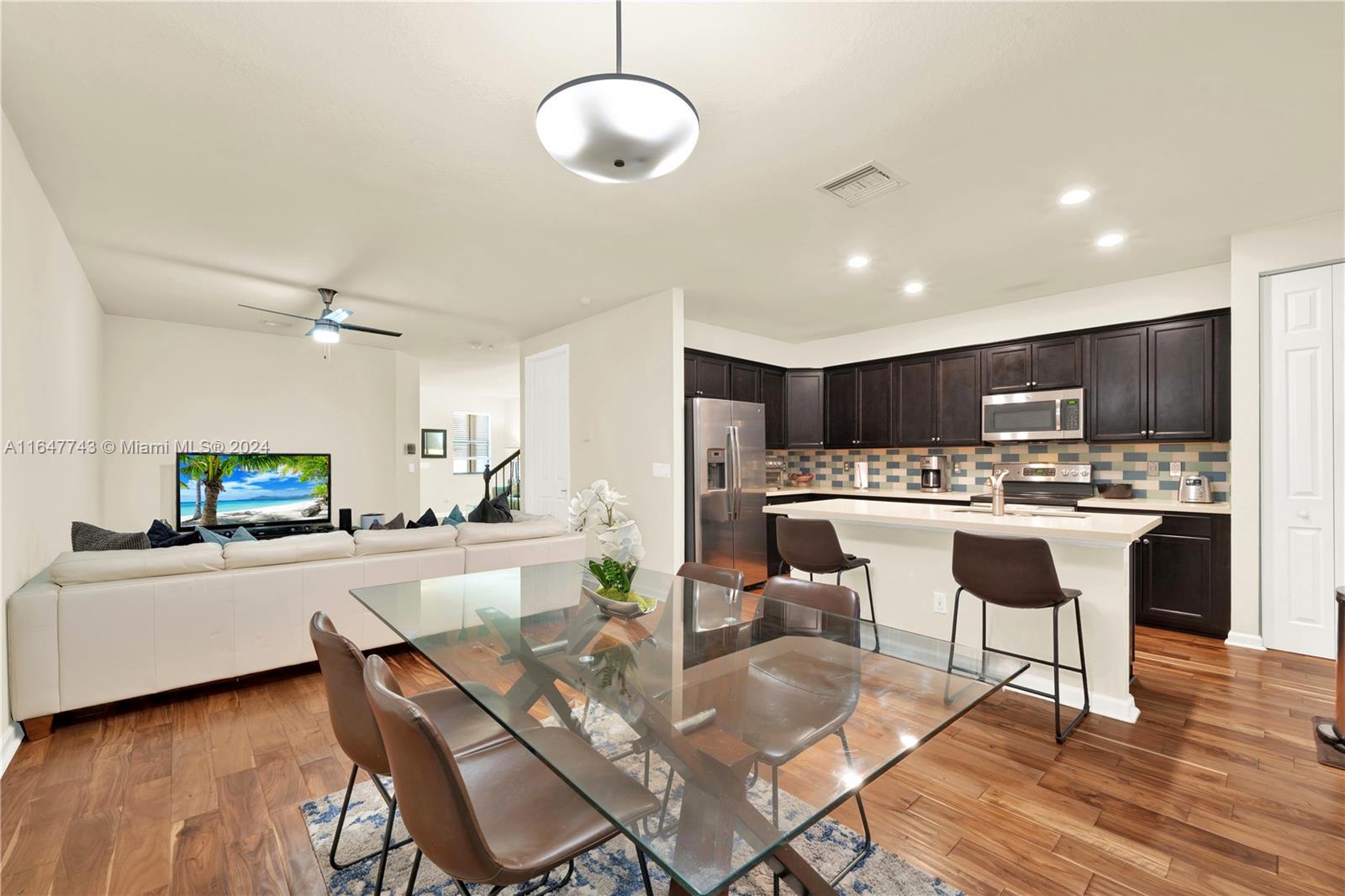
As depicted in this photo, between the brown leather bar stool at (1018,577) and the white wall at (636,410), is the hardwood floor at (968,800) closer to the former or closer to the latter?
the brown leather bar stool at (1018,577)

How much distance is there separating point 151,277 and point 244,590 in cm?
303

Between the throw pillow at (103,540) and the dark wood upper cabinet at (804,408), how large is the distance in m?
5.35

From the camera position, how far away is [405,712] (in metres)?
1.00

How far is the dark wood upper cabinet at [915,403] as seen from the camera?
567 centimetres

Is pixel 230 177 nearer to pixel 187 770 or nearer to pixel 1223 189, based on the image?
pixel 187 770

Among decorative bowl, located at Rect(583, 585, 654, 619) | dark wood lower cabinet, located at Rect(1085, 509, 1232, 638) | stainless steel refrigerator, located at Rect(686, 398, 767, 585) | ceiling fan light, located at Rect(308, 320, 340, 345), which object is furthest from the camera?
stainless steel refrigerator, located at Rect(686, 398, 767, 585)

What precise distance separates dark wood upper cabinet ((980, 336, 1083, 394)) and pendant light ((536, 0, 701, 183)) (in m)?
4.60

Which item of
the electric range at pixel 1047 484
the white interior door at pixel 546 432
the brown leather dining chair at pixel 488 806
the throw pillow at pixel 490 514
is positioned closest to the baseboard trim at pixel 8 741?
the brown leather dining chair at pixel 488 806

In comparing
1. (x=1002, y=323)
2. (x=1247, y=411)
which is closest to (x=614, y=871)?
(x=1247, y=411)

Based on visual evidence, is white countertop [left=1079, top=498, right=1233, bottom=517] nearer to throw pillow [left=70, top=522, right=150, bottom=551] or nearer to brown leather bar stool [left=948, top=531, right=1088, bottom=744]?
brown leather bar stool [left=948, top=531, right=1088, bottom=744]

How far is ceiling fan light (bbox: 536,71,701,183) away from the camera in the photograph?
139 centimetres

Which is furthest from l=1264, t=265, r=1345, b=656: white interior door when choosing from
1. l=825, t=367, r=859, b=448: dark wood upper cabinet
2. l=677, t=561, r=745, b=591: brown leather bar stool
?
l=677, t=561, r=745, b=591: brown leather bar stool

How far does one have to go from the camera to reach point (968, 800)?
208 cm

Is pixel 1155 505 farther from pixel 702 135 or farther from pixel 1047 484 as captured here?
pixel 702 135
